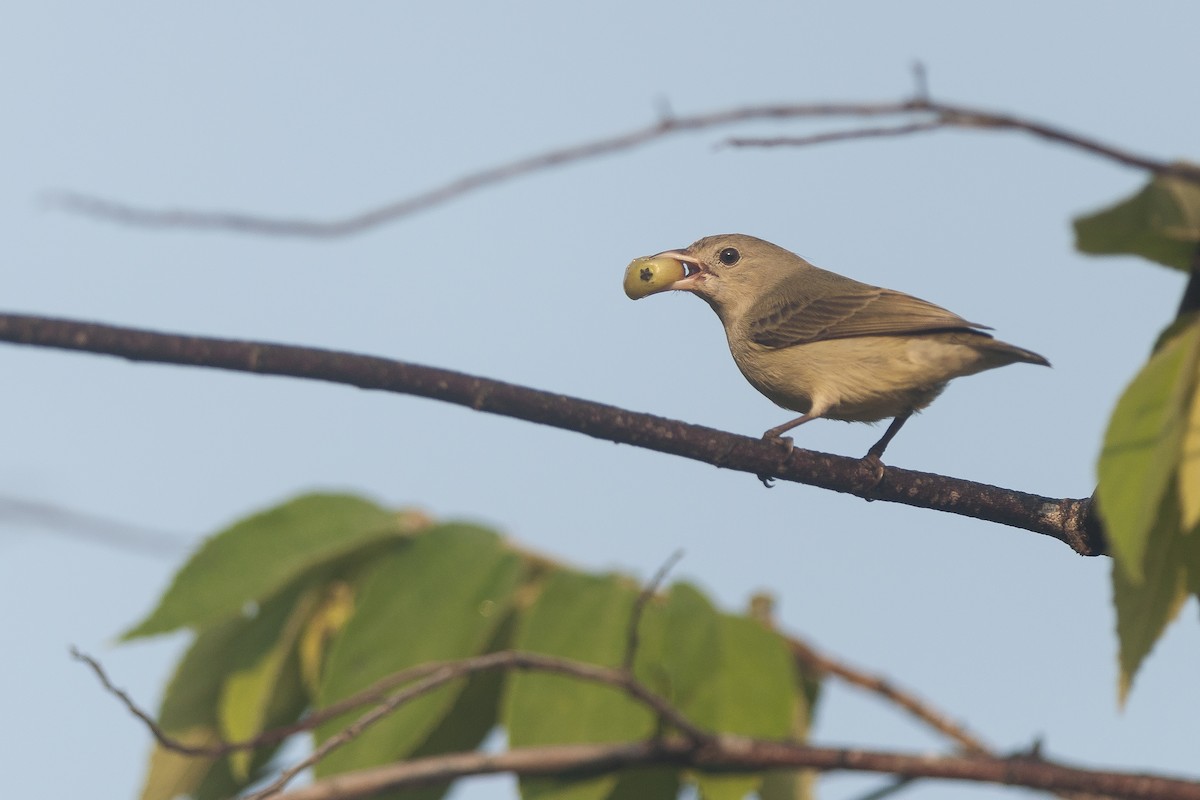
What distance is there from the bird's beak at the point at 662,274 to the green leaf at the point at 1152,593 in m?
3.67

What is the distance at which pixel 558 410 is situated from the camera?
9.59 feet

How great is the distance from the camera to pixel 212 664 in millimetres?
4113

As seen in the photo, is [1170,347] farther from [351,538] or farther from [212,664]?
[212,664]

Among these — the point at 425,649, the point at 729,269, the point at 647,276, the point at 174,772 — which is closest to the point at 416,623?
the point at 425,649

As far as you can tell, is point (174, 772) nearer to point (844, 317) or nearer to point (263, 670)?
point (263, 670)

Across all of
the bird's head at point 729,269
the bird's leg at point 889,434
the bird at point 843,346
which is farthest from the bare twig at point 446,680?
the bird's head at point 729,269

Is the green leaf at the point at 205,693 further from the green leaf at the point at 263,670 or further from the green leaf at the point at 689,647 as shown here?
the green leaf at the point at 689,647

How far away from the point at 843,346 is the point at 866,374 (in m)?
0.22

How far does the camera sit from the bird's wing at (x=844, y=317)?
572 cm

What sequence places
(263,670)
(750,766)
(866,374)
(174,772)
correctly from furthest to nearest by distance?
(866,374)
(263,670)
(174,772)
(750,766)

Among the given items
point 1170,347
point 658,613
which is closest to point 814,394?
point 658,613

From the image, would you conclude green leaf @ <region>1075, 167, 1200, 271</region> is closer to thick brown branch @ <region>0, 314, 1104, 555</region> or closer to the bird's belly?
thick brown branch @ <region>0, 314, 1104, 555</region>

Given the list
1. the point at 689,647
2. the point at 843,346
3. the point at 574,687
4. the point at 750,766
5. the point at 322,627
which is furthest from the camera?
the point at 843,346

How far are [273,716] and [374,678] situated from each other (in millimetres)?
711
